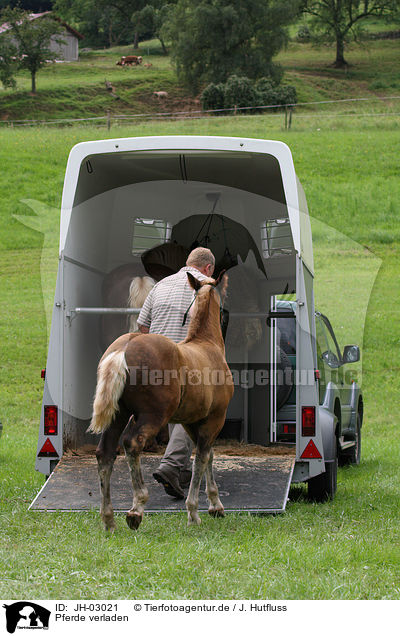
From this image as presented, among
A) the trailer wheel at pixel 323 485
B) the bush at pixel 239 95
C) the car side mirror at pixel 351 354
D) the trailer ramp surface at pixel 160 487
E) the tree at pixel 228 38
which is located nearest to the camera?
the trailer ramp surface at pixel 160 487

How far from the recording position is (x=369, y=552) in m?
4.77

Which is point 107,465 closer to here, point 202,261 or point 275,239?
point 202,261

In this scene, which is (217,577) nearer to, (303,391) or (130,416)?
(130,416)

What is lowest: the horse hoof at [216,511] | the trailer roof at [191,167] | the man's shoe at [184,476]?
the man's shoe at [184,476]

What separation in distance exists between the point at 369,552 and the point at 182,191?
478 centimetres

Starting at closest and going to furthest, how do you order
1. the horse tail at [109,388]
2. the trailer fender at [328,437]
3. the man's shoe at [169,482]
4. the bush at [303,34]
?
the horse tail at [109,388], the man's shoe at [169,482], the trailer fender at [328,437], the bush at [303,34]

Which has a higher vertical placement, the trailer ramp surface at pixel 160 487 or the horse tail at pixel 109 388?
the horse tail at pixel 109 388

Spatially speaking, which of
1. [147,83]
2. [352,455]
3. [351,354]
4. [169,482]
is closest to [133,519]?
[169,482]

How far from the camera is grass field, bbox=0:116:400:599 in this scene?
13.2 ft

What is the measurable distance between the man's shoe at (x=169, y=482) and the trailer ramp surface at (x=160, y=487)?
56mm

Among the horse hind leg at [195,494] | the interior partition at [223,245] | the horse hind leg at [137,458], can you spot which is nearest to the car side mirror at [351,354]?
the interior partition at [223,245]

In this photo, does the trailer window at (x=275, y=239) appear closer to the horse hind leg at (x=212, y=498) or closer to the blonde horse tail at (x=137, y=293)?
the blonde horse tail at (x=137, y=293)
